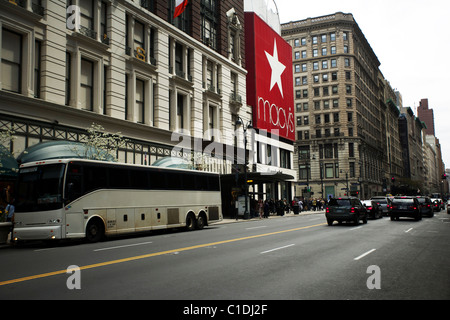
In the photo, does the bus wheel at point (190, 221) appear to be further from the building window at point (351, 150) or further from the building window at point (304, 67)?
the building window at point (304, 67)

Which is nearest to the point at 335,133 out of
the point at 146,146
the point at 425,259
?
the point at 146,146

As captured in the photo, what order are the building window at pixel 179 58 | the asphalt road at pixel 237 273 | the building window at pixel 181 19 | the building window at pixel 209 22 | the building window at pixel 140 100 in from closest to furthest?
1. the asphalt road at pixel 237 273
2. the building window at pixel 140 100
3. the building window at pixel 181 19
4. the building window at pixel 179 58
5. the building window at pixel 209 22

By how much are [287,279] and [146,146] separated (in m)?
25.8

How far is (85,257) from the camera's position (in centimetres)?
1201

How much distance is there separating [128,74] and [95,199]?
16728 mm

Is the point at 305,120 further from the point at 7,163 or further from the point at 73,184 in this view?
the point at 73,184

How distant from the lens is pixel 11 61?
23.0 metres

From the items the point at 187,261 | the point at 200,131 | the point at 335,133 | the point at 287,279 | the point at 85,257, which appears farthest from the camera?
the point at 335,133

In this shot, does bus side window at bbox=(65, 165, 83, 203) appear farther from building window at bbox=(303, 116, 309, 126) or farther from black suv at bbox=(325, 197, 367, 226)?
building window at bbox=(303, 116, 309, 126)

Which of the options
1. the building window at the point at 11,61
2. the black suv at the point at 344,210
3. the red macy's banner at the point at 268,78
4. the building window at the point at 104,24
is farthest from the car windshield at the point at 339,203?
the red macy's banner at the point at 268,78

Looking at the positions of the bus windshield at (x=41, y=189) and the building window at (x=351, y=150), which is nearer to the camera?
the bus windshield at (x=41, y=189)

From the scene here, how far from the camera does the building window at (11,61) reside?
888 inches

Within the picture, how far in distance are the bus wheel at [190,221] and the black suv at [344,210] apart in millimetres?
8531

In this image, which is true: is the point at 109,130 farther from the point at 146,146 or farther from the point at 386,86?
the point at 386,86
